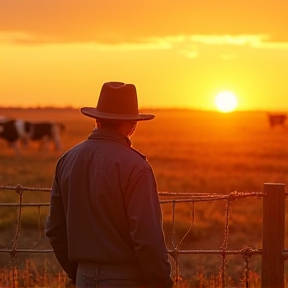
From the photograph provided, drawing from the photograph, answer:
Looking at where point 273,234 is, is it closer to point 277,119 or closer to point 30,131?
point 30,131

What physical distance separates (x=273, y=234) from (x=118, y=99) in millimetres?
1414

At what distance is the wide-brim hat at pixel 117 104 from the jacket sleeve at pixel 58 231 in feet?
1.42

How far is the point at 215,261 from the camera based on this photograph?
8.35 meters

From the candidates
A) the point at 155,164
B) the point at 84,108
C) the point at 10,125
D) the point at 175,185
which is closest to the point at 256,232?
the point at 175,185

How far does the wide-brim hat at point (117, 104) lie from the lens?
12.3ft

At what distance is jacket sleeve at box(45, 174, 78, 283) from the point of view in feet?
12.9

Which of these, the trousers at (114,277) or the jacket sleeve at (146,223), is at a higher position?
the jacket sleeve at (146,223)

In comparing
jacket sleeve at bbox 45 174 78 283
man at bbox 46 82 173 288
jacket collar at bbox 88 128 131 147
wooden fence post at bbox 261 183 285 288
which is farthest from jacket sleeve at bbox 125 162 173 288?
wooden fence post at bbox 261 183 285 288

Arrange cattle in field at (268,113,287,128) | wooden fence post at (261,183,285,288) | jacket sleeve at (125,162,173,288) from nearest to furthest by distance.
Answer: jacket sleeve at (125,162,173,288) < wooden fence post at (261,183,285,288) < cattle in field at (268,113,287,128)

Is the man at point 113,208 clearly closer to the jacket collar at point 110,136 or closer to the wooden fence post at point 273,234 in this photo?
the jacket collar at point 110,136

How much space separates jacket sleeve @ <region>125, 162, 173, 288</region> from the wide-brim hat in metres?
0.32

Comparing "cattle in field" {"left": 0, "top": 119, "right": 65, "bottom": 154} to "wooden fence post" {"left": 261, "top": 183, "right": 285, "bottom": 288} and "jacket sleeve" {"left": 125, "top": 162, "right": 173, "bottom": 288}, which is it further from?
"jacket sleeve" {"left": 125, "top": 162, "right": 173, "bottom": 288}

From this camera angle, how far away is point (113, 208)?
3.64 metres

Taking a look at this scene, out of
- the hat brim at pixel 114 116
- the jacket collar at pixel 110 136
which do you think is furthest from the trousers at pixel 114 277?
the hat brim at pixel 114 116
